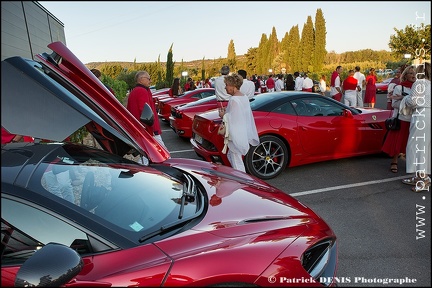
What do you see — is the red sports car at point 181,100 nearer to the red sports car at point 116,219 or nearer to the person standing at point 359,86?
the person standing at point 359,86

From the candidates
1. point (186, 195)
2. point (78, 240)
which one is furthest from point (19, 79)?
point (186, 195)

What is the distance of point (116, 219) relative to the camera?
6.25ft

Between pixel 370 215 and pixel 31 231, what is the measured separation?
11.4ft

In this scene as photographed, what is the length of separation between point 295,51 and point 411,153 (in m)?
45.6

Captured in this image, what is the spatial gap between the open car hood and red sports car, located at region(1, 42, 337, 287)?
0.01 m

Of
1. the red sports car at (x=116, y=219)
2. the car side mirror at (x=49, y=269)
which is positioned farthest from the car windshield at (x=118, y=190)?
the car side mirror at (x=49, y=269)

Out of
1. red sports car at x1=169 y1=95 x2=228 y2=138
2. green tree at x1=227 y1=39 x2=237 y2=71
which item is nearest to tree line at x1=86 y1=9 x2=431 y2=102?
green tree at x1=227 y1=39 x2=237 y2=71

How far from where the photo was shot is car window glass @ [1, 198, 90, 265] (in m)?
1.75

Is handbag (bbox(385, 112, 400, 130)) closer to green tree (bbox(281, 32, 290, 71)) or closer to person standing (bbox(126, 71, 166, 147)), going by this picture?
person standing (bbox(126, 71, 166, 147))

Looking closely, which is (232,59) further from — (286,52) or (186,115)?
(186,115)

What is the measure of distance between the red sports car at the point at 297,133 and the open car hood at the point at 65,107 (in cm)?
225

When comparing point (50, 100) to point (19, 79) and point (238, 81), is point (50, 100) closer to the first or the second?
point (19, 79)

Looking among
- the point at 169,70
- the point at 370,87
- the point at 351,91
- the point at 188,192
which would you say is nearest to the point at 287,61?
the point at 169,70

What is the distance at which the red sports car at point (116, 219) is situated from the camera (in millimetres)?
1642
